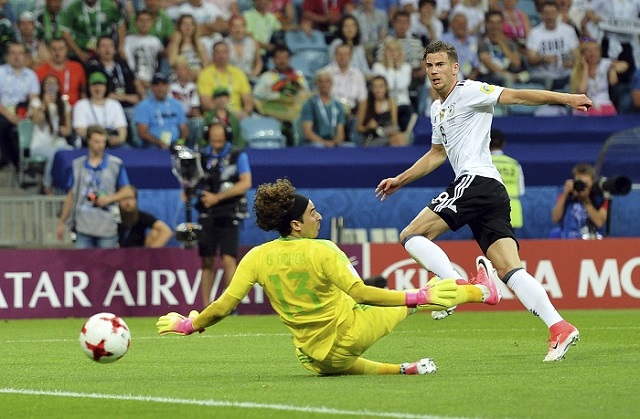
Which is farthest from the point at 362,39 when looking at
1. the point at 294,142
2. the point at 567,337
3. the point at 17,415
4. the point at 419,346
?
the point at 17,415

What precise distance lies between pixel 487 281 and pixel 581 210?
848 centimetres

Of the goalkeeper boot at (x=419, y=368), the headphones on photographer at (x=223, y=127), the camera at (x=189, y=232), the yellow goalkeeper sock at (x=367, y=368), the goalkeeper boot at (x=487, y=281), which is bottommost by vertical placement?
the camera at (x=189, y=232)

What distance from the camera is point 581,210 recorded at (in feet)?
56.4

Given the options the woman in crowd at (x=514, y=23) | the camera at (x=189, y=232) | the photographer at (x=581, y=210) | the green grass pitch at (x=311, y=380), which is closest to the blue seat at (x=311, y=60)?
the woman in crowd at (x=514, y=23)

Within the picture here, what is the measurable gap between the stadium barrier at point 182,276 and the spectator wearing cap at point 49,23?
4735 millimetres

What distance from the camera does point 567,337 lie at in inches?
352

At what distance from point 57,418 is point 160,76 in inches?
484

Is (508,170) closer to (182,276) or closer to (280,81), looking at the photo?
(182,276)

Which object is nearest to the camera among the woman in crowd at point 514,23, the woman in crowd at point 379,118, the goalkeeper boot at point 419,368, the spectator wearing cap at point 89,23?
the goalkeeper boot at point 419,368

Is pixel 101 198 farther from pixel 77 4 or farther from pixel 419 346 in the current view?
pixel 419 346

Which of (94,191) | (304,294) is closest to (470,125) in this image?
(304,294)

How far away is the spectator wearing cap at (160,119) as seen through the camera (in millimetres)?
18531

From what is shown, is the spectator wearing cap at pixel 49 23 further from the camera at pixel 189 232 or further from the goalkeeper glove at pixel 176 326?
the goalkeeper glove at pixel 176 326

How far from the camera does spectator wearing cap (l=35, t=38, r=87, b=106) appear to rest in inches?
736
